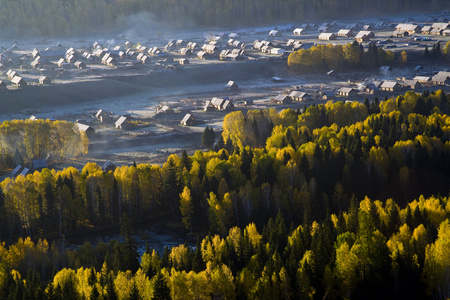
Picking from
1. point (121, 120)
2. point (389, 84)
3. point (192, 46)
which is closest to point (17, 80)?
point (121, 120)

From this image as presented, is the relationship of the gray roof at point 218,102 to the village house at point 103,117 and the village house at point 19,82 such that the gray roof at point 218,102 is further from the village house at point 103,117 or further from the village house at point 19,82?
the village house at point 19,82

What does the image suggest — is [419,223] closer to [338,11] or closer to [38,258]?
[38,258]

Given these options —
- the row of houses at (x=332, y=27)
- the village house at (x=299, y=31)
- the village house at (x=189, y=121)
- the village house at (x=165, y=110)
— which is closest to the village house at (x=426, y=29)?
the row of houses at (x=332, y=27)

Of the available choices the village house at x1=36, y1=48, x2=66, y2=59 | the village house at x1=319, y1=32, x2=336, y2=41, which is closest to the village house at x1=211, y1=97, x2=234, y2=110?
the village house at x1=36, y1=48, x2=66, y2=59

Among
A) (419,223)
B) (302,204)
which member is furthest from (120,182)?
(419,223)

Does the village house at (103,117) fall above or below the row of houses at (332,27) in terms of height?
below

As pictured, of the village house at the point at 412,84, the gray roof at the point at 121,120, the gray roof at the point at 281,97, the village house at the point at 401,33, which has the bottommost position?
the village house at the point at 412,84
